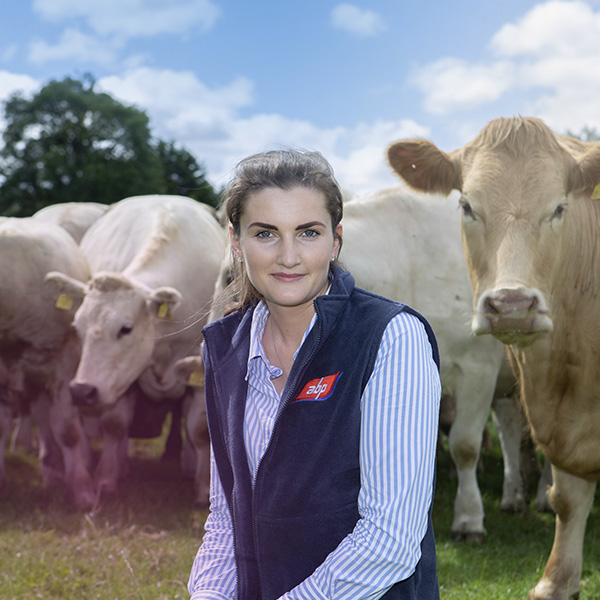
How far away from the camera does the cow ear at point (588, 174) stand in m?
3.59

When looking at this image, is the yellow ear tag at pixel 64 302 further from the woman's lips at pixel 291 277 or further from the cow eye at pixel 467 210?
the woman's lips at pixel 291 277

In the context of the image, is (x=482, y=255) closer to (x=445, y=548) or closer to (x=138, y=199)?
(x=445, y=548)

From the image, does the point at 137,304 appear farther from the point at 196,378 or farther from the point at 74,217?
the point at 74,217

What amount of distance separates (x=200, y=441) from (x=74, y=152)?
105 ft

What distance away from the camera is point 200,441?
644 cm

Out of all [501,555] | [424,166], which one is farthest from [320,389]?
[501,555]

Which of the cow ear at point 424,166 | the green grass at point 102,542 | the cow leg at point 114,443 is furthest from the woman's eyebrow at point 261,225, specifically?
the cow leg at point 114,443

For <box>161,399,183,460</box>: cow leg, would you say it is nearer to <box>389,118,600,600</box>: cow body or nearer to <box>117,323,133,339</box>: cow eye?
<box>117,323,133,339</box>: cow eye

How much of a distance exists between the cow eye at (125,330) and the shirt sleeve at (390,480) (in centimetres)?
474

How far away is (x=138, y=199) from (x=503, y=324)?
6.14 metres

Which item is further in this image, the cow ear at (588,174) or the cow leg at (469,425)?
the cow leg at (469,425)

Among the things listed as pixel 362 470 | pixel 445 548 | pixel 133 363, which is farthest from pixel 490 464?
pixel 362 470

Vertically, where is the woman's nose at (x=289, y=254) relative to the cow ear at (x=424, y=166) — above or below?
below

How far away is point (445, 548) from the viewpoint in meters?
4.93
